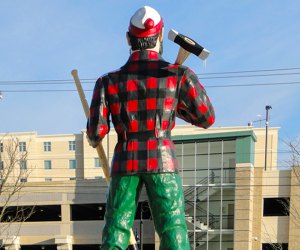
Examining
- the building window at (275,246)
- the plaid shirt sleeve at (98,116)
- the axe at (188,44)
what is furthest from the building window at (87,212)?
the axe at (188,44)

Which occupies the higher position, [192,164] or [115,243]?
[115,243]

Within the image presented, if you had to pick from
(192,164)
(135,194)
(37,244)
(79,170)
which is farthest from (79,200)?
(135,194)

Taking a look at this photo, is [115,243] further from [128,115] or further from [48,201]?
[48,201]

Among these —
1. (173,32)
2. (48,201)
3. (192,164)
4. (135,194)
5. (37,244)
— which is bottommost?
(37,244)

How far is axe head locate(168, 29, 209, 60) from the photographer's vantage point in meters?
2.73

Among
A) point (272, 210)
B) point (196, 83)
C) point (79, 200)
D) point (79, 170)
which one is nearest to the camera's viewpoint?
point (196, 83)

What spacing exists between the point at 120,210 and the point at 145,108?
61 centimetres

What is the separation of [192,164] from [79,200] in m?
6.54

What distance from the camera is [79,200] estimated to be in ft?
79.2

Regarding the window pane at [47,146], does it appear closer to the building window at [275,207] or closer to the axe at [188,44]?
the building window at [275,207]

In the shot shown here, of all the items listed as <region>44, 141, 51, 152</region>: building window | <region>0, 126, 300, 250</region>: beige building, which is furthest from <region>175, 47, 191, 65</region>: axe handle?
<region>44, 141, 51, 152</region>: building window

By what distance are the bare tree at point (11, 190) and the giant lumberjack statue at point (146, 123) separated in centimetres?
1048

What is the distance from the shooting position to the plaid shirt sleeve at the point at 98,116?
111 inches

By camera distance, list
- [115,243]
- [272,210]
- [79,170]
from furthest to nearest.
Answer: [79,170] < [272,210] < [115,243]
